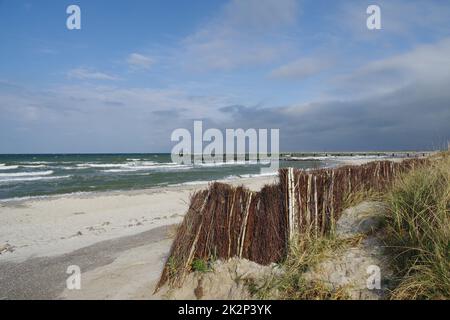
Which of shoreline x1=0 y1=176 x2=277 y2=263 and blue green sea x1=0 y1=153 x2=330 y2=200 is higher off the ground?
blue green sea x1=0 y1=153 x2=330 y2=200

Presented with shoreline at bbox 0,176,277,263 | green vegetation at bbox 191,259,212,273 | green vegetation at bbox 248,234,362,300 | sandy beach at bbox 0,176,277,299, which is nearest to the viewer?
green vegetation at bbox 248,234,362,300

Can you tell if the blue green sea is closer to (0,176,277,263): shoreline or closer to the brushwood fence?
the brushwood fence

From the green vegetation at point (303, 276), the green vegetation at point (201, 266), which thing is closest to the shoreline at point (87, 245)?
the green vegetation at point (201, 266)

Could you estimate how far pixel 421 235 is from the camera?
385 cm

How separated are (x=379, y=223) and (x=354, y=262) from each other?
97 centimetres

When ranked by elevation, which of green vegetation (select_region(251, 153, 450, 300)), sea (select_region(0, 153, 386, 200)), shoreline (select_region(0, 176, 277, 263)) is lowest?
shoreline (select_region(0, 176, 277, 263))

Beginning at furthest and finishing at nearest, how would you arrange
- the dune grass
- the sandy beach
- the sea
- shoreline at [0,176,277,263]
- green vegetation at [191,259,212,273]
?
the sea < shoreline at [0,176,277,263] < the sandy beach < green vegetation at [191,259,212,273] < the dune grass

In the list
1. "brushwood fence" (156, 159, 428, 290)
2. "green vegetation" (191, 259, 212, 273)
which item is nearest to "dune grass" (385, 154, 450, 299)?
"brushwood fence" (156, 159, 428, 290)

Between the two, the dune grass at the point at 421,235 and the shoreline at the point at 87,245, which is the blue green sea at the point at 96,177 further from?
the shoreline at the point at 87,245

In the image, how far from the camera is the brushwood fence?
4.51m

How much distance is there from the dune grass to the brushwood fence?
907 millimetres

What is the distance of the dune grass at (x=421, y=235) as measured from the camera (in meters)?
3.20
